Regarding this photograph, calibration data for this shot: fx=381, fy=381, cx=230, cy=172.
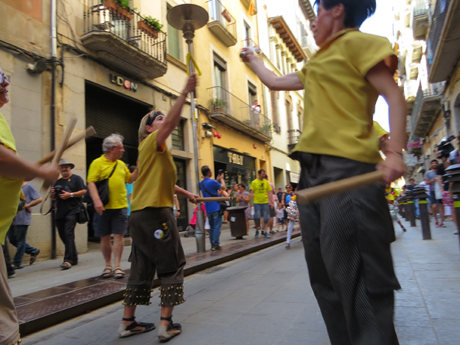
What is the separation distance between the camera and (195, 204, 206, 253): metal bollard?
7.48 m

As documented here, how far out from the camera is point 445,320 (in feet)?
8.84

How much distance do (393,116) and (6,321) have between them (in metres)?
1.94

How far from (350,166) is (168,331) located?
79.0 inches

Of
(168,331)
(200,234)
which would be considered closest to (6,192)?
(168,331)

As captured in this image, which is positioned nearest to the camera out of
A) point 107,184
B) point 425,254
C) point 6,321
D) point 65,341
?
point 6,321

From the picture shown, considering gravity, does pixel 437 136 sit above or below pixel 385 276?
above

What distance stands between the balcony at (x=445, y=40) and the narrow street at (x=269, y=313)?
30.1ft

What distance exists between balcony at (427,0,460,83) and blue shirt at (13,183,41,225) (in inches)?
461

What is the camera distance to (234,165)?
1792 cm

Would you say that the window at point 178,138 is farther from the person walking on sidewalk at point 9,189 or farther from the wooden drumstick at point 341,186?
the wooden drumstick at point 341,186

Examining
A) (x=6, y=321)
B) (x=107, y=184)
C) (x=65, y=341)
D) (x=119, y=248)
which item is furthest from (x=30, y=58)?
(x=6, y=321)

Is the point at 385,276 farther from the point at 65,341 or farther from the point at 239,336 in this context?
the point at 65,341

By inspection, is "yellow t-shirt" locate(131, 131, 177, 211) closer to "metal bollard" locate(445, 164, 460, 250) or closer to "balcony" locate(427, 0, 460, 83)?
"metal bollard" locate(445, 164, 460, 250)

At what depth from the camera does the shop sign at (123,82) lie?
10.2 m
